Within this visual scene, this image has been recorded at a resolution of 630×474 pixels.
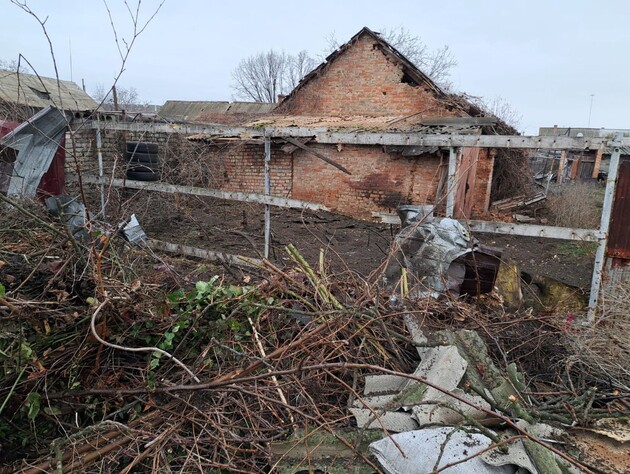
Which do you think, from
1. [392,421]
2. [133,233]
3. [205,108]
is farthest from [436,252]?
[205,108]

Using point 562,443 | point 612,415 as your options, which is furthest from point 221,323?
point 612,415

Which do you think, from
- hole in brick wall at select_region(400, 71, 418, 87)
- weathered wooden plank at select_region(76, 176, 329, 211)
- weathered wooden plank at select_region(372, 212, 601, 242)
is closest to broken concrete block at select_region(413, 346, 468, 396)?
weathered wooden plank at select_region(372, 212, 601, 242)

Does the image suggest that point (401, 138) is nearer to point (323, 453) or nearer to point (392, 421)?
point (392, 421)

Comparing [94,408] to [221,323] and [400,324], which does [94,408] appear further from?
[400,324]

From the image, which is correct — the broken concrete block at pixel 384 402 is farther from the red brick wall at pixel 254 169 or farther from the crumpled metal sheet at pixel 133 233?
the red brick wall at pixel 254 169

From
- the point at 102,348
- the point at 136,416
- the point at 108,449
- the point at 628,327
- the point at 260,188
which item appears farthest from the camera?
the point at 260,188

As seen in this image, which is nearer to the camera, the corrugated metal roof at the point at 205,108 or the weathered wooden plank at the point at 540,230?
the weathered wooden plank at the point at 540,230

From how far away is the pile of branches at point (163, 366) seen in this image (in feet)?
7.55

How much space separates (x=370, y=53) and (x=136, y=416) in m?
13.3

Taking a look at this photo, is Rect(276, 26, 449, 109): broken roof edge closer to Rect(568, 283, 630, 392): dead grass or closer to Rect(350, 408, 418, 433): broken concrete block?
Rect(568, 283, 630, 392): dead grass

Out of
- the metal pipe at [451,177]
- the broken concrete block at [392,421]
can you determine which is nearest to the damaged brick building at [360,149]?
the metal pipe at [451,177]

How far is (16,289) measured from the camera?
245 centimetres

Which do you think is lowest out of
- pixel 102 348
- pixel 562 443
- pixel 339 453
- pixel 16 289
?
pixel 339 453

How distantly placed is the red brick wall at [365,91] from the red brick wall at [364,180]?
8.20 feet
